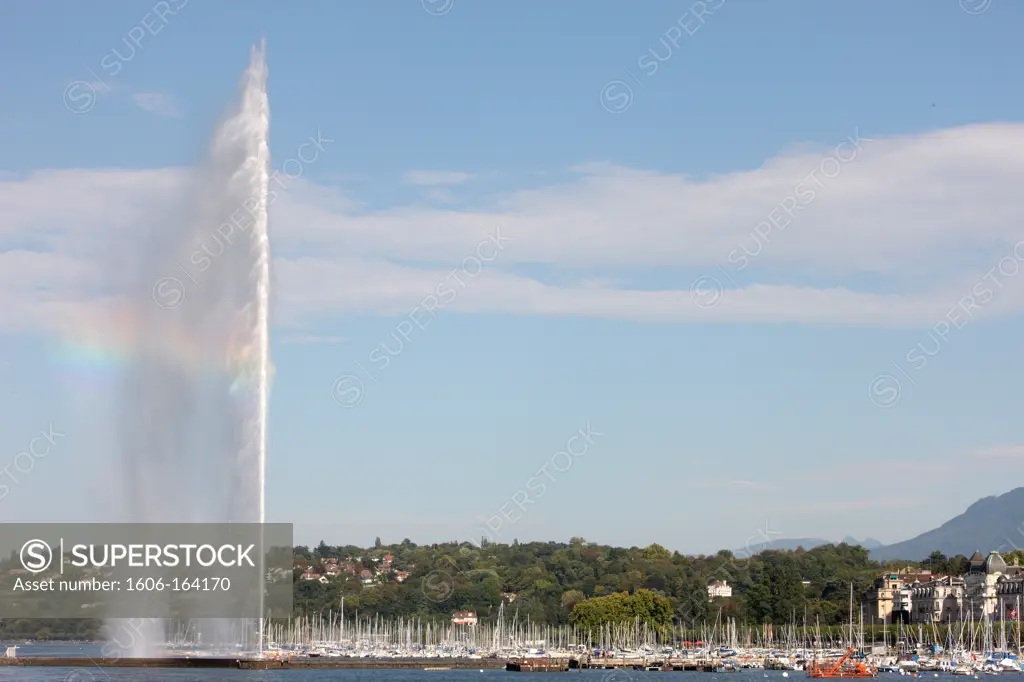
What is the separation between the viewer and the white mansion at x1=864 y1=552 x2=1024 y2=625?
6585 inches

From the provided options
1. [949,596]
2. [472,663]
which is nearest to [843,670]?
[472,663]

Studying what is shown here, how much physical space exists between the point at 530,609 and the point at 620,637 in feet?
96.8

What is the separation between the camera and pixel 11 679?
88.2m

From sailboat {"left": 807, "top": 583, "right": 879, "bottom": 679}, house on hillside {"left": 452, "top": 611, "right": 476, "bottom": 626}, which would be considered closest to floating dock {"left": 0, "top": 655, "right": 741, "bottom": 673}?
sailboat {"left": 807, "top": 583, "right": 879, "bottom": 679}

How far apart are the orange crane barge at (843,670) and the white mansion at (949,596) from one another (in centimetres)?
3993

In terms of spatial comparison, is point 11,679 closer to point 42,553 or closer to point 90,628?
point 42,553

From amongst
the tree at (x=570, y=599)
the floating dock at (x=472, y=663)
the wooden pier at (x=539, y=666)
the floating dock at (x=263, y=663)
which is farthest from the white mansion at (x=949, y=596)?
the floating dock at (x=263, y=663)

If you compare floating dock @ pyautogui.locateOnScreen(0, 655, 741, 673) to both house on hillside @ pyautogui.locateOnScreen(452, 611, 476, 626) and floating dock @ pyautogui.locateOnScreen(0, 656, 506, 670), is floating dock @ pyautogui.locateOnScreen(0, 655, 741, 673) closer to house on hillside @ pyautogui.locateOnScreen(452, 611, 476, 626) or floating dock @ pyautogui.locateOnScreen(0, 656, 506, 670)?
floating dock @ pyautogui.locateOnScreen(0, 656, 506, 670)

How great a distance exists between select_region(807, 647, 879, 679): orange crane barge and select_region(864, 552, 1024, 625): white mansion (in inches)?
1572

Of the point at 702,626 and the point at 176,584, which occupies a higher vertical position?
the point at 176,584

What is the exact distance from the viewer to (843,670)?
119938 millimetres

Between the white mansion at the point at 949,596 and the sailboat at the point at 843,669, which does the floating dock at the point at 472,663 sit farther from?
the white mansion at the point at 949,596

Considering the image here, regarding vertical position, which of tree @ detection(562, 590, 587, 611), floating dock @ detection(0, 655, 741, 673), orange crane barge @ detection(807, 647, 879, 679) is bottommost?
floating dock @ detection(0, 655, 741, 673)

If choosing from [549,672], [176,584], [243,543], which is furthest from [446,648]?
[243,543]
